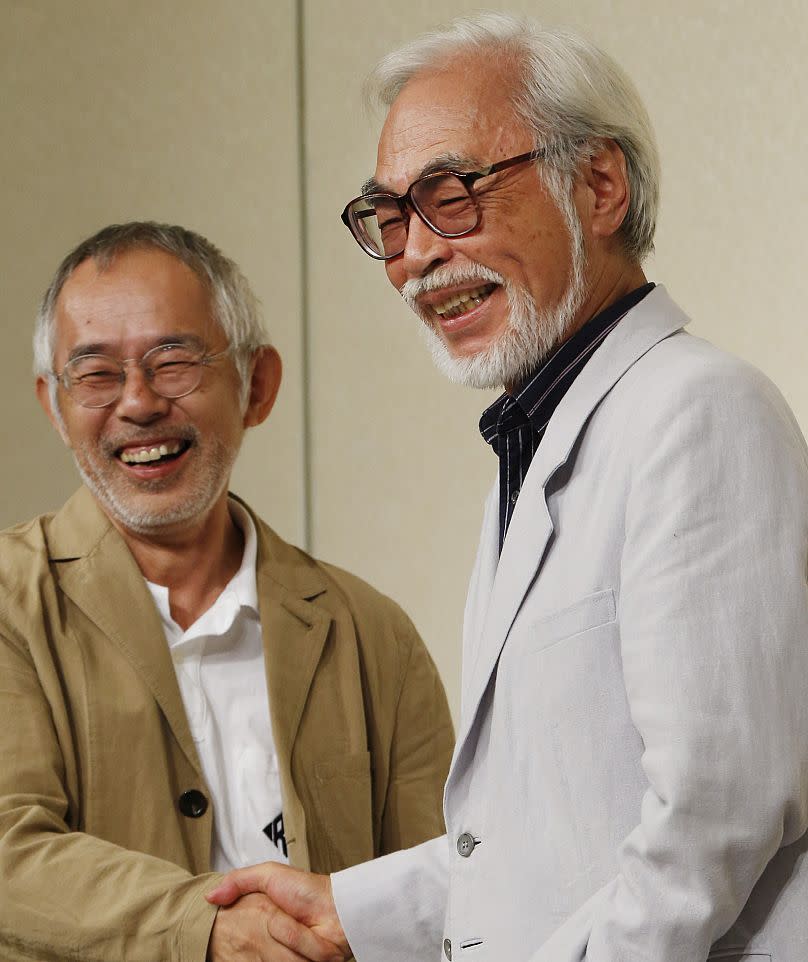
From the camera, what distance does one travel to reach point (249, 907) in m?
1.84

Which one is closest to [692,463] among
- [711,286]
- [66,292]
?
[66,292]

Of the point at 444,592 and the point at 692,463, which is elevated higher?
the point at 692,463

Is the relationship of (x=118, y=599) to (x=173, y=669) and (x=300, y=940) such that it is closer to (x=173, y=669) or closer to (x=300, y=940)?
(x=173, y=669)

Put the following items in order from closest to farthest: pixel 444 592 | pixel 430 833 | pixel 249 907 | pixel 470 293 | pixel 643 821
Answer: pixel 643 821 → pixel 470 293 → pixel 249 907 → pixel 430 833 → pixel 444 592

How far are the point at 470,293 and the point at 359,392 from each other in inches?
77.8

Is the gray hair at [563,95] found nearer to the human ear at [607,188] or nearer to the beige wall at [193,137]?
the human ear at [607,188]

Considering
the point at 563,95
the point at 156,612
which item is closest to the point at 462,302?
the point at 563,95

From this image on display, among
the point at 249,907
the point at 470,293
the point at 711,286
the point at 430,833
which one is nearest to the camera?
the point at 470,293

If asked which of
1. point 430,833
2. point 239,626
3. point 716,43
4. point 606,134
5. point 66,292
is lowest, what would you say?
point 430,833

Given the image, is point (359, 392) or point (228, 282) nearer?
point (228, 282)

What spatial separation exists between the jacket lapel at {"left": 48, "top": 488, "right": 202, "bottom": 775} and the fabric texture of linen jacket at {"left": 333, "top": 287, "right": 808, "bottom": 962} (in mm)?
751

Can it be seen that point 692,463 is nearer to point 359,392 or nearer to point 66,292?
point 66,292

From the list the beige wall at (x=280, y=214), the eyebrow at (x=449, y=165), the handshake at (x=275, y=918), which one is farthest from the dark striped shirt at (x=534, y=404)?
the beige wall at (x=280, y=214)

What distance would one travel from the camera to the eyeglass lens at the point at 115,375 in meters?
2.15
